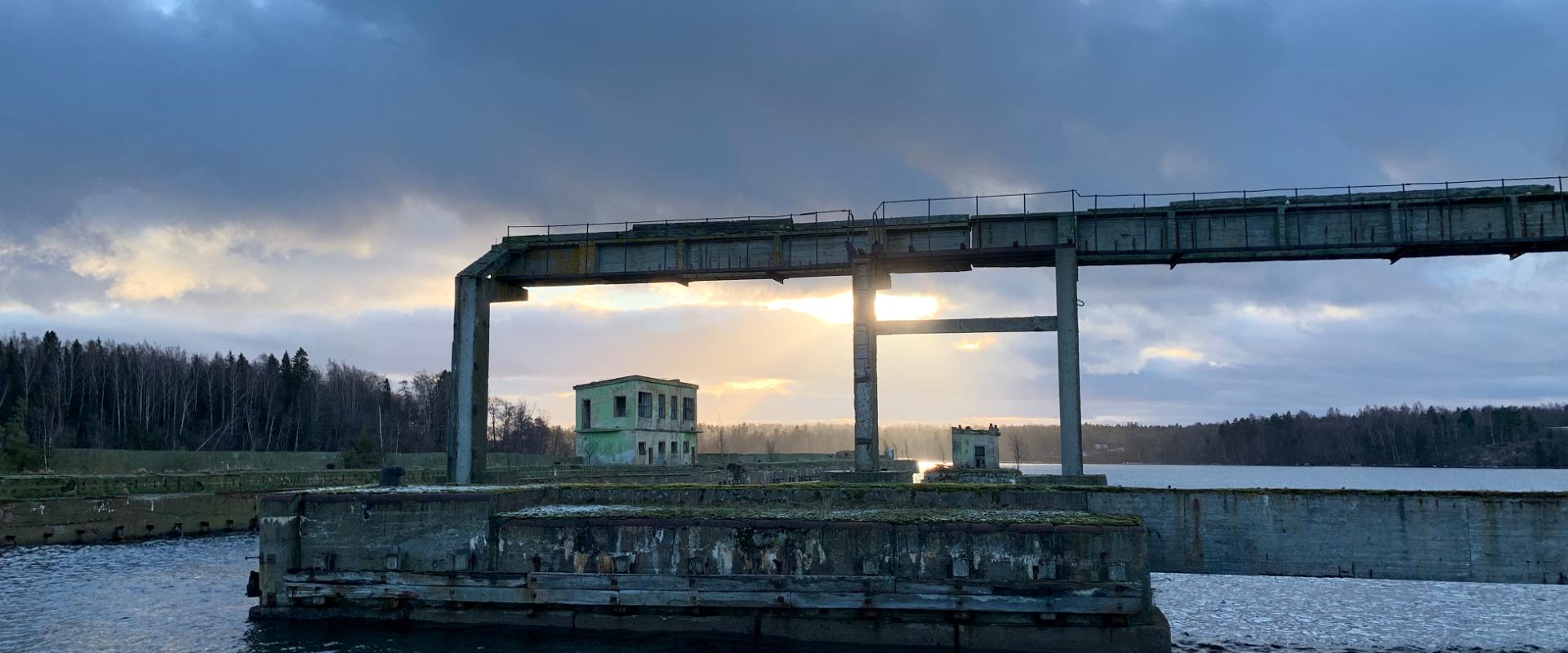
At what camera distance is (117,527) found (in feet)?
125

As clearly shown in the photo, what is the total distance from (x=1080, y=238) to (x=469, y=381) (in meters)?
19.8

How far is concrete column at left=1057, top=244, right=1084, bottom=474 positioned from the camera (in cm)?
2706

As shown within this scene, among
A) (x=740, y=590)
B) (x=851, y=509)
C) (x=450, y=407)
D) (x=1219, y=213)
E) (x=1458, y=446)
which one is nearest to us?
(x=740, y=590)

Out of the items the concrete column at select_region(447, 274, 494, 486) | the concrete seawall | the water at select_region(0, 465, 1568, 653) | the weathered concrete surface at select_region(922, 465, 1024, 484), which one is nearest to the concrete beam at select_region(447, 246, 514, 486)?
the concrete column at select_region(447, 274, 494, 486)

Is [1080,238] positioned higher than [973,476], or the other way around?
[1080,238]

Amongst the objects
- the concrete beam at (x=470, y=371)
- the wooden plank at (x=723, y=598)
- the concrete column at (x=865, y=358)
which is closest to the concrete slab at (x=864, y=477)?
the concrete column at (x=865, y=358)

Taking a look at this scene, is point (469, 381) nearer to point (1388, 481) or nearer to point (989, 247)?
point (989, 247)

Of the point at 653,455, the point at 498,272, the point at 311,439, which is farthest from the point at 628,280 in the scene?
the point at 311,439

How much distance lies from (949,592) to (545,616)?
8912 millimetres

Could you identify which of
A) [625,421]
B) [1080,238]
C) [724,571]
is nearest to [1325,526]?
[1080,238]

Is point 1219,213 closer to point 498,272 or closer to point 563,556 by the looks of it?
point 563,556

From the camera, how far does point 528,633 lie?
20.3 metres

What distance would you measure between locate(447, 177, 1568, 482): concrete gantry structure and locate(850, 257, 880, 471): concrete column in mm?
45

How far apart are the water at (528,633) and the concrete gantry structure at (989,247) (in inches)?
258
